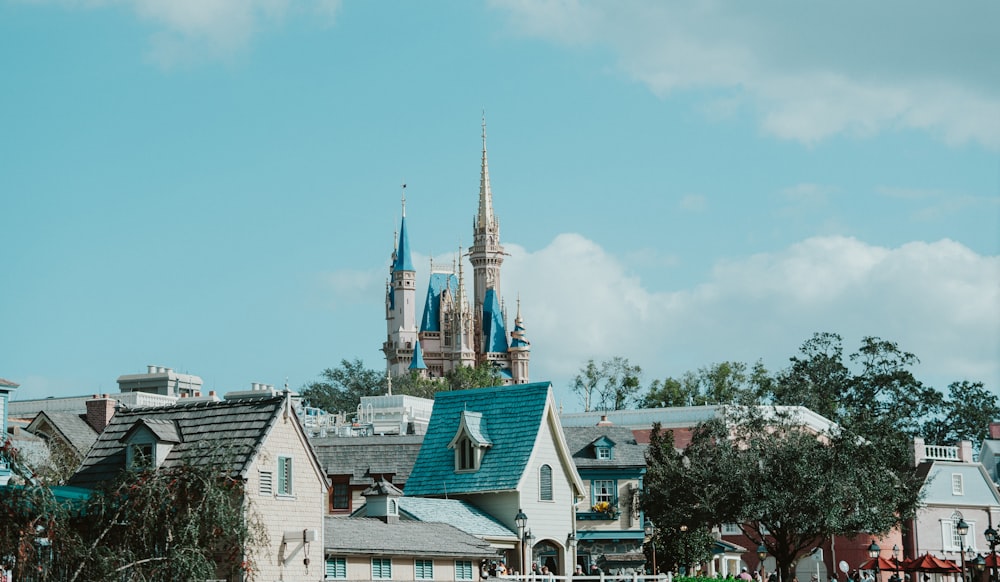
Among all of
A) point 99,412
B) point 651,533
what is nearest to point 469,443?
point 651,533

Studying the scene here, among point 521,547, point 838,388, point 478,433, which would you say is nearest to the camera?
point 521,547

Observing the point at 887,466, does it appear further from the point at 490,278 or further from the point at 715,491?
the point at 490,278

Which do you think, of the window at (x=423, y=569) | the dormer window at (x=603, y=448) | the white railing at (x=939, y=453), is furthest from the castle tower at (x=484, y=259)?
the window at (x=423, y=569)

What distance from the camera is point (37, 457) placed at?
54719 mm

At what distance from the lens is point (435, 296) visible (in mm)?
190250

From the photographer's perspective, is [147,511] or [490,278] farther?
[490,278]

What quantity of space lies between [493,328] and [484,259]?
9.78m

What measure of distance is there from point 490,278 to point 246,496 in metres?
157

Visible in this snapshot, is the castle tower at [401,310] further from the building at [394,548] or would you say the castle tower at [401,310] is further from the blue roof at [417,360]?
the building at [394,548]

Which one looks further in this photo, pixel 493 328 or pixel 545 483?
pixel 493 328

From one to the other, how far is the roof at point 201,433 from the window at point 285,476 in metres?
1.18

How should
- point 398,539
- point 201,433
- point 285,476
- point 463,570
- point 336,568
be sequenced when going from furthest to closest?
point 463,570 < point 398,539 < point 336,568 < point 285,476 < point 201,433

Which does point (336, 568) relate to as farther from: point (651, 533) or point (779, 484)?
point (779, 484)

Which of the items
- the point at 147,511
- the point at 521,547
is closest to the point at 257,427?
the point at 147,511
